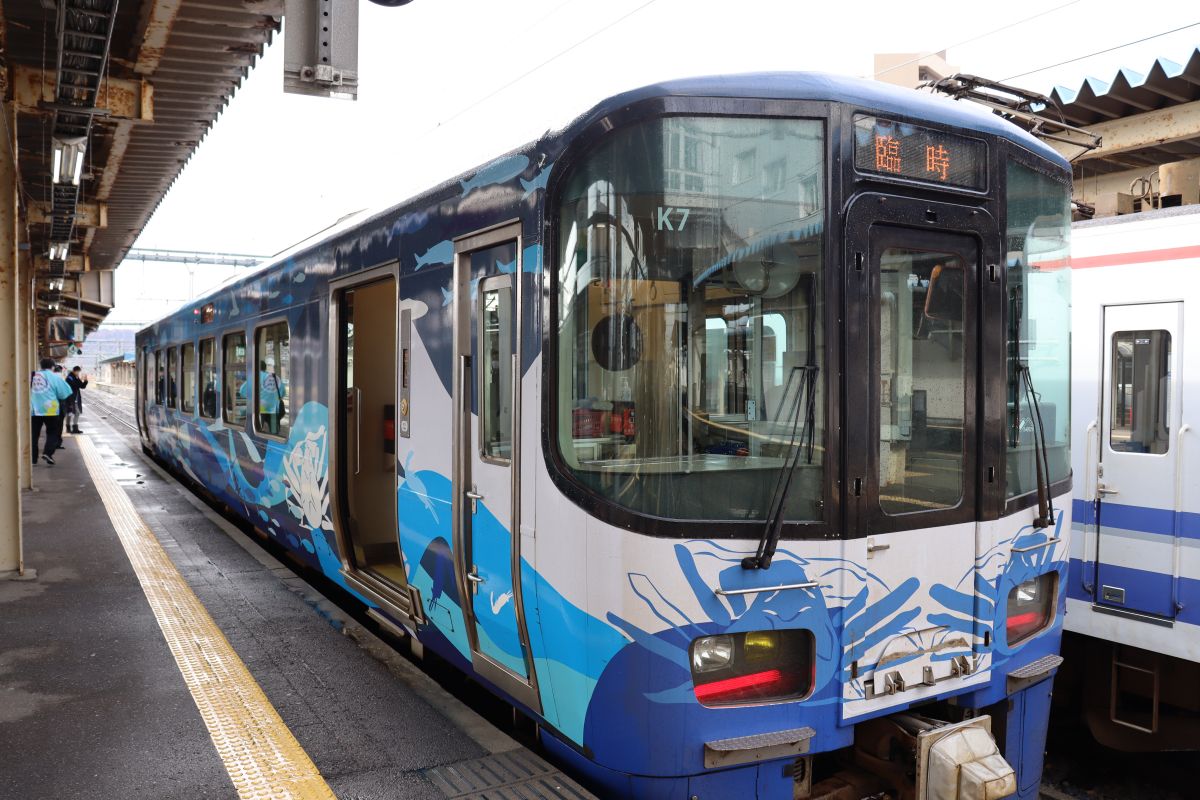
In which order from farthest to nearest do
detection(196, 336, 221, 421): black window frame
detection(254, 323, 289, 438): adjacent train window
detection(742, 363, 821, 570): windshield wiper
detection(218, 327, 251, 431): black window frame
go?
1. detection(196, 336, 221, 421): black window frame
2. detection(218, 327, 251, 431): black window frame
3. detection(254, 323, 289, 438): adjacent train window
4. detection(742, 363, 821, 570): windshield wiper

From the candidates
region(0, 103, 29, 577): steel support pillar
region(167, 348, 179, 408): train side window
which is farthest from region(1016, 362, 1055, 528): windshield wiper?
region(167, 348, 179, 408): train side window

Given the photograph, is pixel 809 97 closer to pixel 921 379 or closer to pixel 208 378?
pixel 921 379

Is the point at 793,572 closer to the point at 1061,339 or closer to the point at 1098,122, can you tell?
the point at 1061,339

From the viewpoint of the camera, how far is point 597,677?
A: 126 inches

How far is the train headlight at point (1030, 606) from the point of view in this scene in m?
3.86

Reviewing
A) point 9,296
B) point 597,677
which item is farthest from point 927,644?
point 9,296

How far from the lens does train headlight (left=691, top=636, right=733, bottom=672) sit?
3.13 metres

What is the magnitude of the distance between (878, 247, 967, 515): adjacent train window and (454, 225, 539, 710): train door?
141 cm

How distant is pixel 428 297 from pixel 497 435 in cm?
98

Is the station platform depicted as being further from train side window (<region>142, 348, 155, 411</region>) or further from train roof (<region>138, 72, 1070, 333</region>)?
train side window (<region>142, 348, 155, 411</region>)

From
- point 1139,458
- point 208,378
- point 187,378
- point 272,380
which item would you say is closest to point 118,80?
point 272,380

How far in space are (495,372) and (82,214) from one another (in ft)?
42.7

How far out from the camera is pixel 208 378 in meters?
10.7

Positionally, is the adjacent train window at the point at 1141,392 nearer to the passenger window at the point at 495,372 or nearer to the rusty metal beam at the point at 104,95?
the passenger window at the point at 495,372
